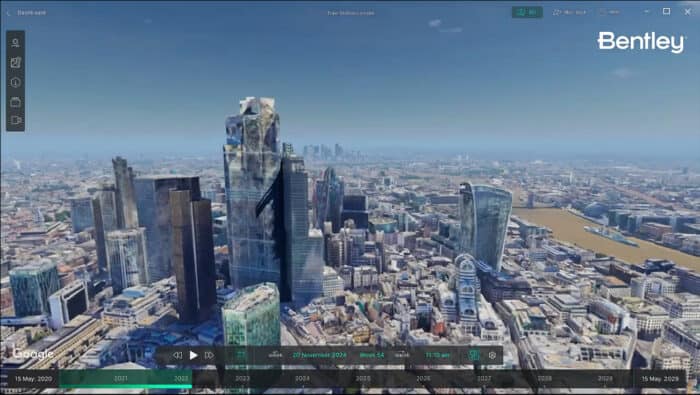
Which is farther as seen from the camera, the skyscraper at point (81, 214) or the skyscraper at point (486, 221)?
the skyscraper at point (81, 214)

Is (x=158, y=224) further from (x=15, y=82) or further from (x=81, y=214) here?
(x=15, y=82)

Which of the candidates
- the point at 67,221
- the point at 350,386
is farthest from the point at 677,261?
the point at 67,221

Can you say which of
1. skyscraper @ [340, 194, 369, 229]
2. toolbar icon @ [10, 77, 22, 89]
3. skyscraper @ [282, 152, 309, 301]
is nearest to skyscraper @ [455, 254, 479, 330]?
skyscraper @ [282, 152, 309, 301]

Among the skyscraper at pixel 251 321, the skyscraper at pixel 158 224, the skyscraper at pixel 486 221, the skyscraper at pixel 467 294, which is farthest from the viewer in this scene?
the skyscraper at pixel 158 224

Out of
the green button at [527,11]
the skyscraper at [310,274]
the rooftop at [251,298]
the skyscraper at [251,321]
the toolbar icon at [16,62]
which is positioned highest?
the green button at [527,11]

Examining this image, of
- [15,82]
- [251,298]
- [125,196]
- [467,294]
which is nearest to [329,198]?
[125,196]

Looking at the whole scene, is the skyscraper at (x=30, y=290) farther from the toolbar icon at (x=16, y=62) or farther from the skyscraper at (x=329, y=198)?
Answer: the skyscraper at (x=329, y=198)

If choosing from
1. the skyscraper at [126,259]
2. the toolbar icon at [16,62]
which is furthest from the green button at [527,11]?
the skyscraper at [126,259]

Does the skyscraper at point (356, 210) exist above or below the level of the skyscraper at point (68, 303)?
above
